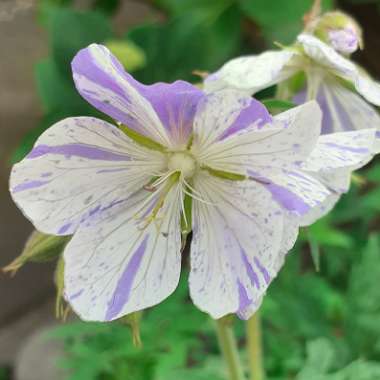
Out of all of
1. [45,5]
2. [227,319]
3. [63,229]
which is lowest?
[45,5]

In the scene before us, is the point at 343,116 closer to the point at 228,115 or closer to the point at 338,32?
the point at 338,32

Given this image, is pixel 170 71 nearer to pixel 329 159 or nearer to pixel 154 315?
pixel 154 315

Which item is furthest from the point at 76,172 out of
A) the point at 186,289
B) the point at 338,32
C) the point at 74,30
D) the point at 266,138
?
the point at 74,30

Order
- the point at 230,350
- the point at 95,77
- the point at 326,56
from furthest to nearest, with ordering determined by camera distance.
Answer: the point at 230,350, the point at 326,56, the point at 95,77

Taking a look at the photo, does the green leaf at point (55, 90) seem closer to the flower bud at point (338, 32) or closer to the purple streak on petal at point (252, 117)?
the flower bud at point (338, 32)

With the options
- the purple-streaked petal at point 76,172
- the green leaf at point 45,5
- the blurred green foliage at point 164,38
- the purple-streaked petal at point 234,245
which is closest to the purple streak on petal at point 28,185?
the purple-streaked petal at point 76,172

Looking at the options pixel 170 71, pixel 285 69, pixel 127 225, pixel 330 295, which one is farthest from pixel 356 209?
pixel 127 225

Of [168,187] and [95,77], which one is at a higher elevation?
[95,77]
